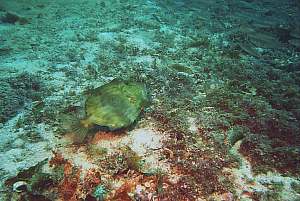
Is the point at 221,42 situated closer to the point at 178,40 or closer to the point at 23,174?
the point at 178,40

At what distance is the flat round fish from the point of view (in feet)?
15.2

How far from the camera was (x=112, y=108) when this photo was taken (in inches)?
187

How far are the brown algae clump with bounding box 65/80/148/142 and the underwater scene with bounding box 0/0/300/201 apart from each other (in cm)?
2

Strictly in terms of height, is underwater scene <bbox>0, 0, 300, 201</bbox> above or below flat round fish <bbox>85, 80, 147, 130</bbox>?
below

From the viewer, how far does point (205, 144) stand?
185 inches

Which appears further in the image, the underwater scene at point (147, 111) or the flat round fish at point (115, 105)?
the flat round fish at point (115, 105)

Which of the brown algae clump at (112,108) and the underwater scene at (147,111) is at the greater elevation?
the brown algae clump at (112,108)

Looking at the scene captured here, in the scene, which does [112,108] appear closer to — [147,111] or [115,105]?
[115,105]

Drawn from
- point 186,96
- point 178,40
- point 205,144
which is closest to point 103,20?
point 178,40

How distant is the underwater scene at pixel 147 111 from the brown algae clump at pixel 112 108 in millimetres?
18

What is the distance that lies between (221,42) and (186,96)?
3.02 meters

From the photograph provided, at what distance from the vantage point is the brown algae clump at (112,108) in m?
4.62

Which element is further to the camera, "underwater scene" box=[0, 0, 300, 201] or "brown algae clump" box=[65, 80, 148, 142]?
"brown algae clump" box=[65, 80, 148, 142]

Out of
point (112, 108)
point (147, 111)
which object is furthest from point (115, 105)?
point (147, 111)
